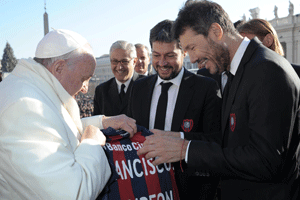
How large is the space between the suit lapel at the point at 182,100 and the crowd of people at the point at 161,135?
9.4 inches

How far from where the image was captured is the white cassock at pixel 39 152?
1368mm

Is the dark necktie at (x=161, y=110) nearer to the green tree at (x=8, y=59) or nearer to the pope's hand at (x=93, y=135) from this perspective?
the pope's hand at (x=93, y=135)

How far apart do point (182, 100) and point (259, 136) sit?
4.11ft

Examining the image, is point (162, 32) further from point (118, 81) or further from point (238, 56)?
point (118, 81)

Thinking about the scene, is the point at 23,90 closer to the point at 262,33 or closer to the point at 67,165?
the point at 67,165

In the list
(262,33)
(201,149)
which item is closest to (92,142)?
(201,149)

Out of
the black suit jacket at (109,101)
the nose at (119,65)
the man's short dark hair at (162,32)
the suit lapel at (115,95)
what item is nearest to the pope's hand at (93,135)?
the man's short dark hair at (162,32)

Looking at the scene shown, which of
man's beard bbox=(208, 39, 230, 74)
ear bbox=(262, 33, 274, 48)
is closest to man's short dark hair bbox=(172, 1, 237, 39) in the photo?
man's beard bbox=(208, 39, 230, 74)

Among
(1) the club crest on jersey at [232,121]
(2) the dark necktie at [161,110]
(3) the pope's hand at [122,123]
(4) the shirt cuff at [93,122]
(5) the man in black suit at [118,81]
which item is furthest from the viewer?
(5) the man in black suit at [118,81]

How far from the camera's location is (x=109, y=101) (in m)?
4.30

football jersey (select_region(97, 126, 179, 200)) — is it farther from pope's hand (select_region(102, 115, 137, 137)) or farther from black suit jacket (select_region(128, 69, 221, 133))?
black suit jacket (select_region(128, 69, 221, 133))

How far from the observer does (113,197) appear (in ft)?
5.97

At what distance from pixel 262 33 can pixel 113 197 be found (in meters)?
2.71

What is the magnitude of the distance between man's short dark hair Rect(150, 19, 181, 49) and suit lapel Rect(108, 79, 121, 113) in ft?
4.93
